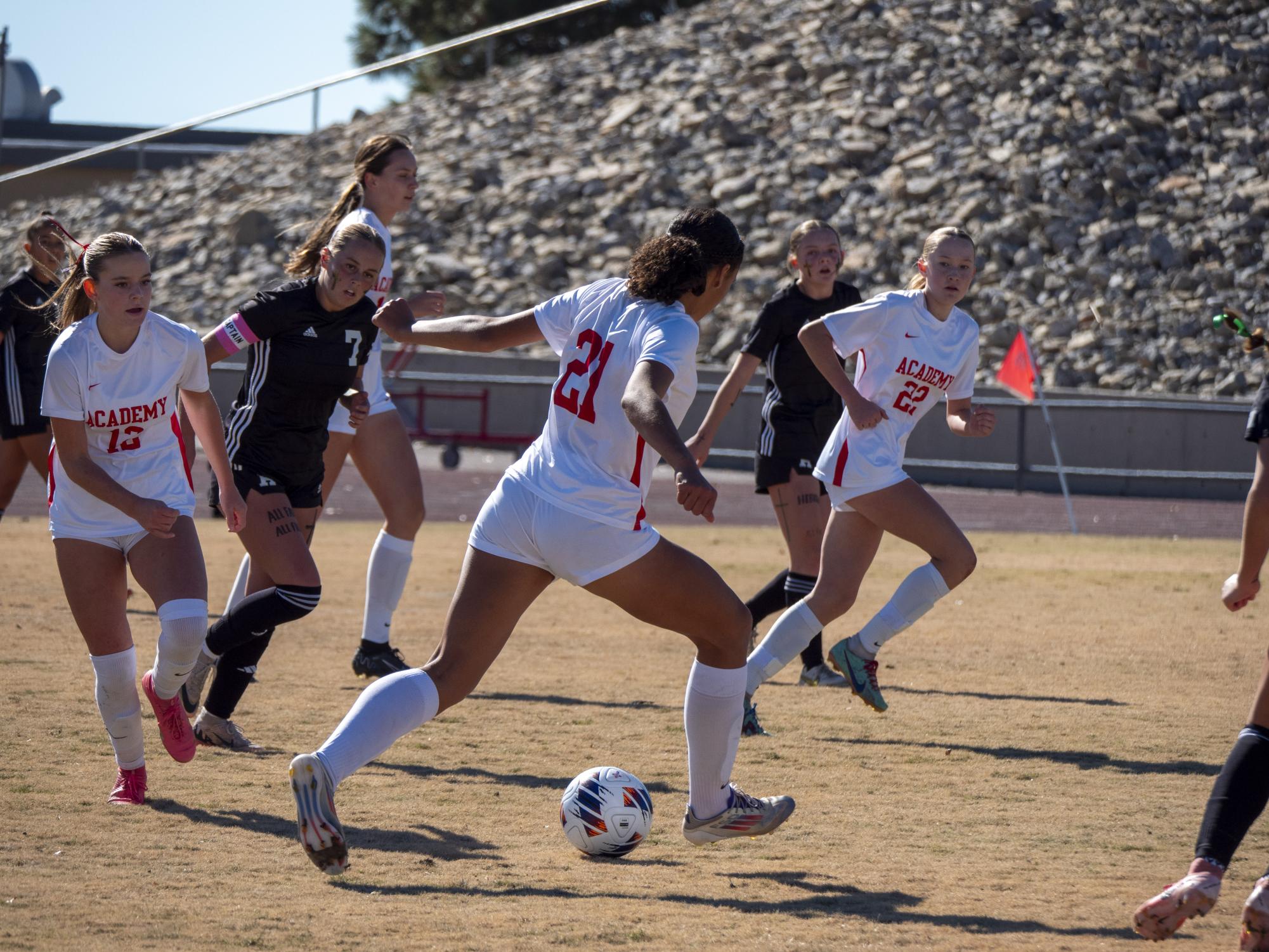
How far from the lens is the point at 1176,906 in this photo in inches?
155

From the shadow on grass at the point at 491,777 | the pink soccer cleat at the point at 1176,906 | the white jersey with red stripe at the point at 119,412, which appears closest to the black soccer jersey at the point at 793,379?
the shadow on grass at the point at 491,777

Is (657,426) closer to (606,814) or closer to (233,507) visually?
(606,814)

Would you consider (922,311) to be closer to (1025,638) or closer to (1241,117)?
(1025,638)

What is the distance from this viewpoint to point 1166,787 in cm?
595

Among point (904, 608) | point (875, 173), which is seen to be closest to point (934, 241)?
point (904, 608)

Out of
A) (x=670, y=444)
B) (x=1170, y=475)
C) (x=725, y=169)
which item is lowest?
(x=1170, y=475)

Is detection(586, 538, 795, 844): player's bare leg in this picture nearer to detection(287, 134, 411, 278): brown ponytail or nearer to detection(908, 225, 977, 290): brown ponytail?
detection(908, 225, 977, 290): brown ponytail

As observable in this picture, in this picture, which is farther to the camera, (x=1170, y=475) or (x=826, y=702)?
(x=1170, y=475)

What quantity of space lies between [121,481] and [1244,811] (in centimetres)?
Result: 355

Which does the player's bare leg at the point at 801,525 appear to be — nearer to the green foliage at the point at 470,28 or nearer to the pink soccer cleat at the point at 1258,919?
the pink soccer cleat at the point at 1258,919

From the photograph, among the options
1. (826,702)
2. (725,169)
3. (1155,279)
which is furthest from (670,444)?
(725,169)

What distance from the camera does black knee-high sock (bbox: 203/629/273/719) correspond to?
6.29m

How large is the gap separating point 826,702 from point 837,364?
1.93m

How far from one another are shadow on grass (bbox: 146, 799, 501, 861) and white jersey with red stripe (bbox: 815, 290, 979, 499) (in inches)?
98.8
